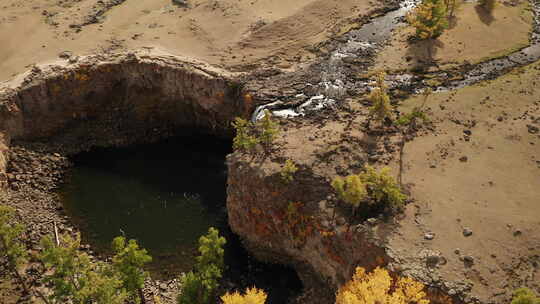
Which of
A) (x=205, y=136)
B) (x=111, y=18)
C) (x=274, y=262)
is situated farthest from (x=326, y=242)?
(x=111, y=18)

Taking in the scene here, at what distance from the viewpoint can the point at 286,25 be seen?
228 ft

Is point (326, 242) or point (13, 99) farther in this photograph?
point (13, 99)

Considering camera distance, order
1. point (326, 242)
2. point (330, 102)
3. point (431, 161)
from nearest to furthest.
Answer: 1. point (326, 242)
2. point (431, 161)
3. point (330, 102)

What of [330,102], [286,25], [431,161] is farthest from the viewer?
[286,25]

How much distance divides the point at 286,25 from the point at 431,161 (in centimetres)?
3582

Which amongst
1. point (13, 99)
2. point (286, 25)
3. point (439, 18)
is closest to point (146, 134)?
point (13, 99)

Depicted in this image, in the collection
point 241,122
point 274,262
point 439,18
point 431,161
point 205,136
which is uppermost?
point 439,18

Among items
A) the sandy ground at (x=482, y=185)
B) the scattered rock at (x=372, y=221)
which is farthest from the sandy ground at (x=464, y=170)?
the scattered rock at (x=372, y=221)

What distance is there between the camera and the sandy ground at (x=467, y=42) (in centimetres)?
6197

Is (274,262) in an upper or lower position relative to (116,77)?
lower

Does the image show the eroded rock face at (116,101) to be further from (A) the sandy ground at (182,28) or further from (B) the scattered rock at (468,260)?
(B) the scattered rock at (468,260)

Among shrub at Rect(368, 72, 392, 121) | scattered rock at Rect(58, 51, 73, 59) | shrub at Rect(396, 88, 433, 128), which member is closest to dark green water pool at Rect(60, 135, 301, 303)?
scattered rock at Rect(58, 51, 73, 59)

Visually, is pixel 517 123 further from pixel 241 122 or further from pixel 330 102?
pixel 241 122

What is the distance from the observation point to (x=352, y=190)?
124ft
